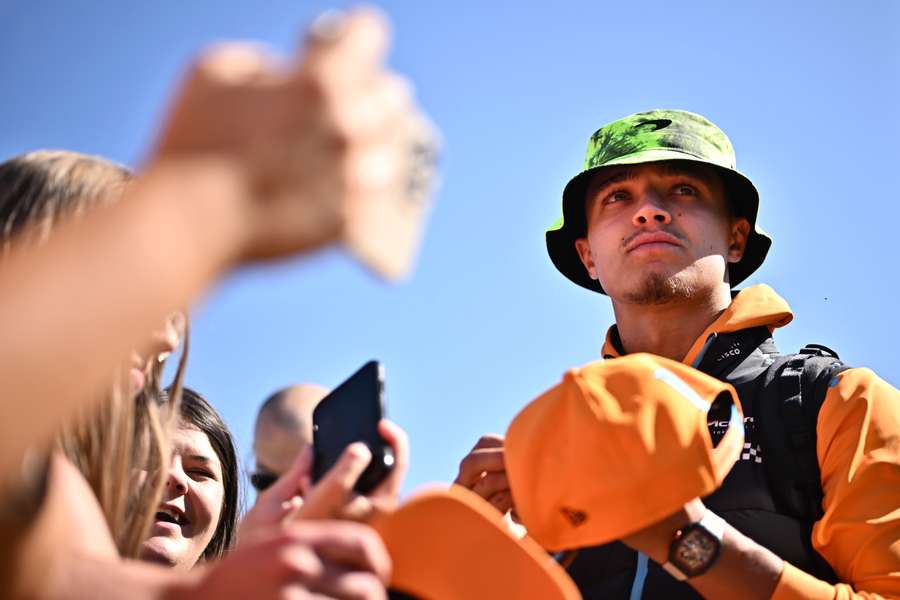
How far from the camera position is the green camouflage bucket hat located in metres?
4.14

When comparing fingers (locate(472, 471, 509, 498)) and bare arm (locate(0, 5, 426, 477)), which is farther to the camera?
fingers (locate(472, 471, 509, 498))

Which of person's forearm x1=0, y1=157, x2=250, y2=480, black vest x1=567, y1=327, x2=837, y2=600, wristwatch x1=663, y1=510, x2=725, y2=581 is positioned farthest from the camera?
black vest x1=567, y1=327, x2=837, y2=600

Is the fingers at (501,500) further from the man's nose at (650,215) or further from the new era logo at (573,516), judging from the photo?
the man's nose at (650,215)

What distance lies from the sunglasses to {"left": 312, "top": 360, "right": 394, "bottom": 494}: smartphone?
0.89 m

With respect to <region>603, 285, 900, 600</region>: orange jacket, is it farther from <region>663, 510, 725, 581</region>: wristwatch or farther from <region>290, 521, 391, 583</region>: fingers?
<region>290, 521, 391, 583</region>: fingers

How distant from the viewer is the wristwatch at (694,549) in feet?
8.56

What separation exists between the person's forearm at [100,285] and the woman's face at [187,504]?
2.81m

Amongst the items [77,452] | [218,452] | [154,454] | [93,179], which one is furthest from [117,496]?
[218,452]

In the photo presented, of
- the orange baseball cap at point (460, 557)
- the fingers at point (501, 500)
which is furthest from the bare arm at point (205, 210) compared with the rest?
the fingers at point (501, 500)

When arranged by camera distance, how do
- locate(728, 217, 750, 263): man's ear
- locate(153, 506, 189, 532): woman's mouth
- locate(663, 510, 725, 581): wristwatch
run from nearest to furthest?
locate(663, 510, 725, 581): wristwatch → locate(153, 506, 189, 532): woman's mouth → locate(728, 217, 750, 263): man's ear

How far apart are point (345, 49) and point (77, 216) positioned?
1006 mm

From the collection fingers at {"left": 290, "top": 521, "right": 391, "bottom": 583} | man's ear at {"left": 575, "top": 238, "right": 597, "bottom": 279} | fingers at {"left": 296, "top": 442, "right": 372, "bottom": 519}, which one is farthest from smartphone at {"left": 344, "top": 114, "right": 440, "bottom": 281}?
man's ear at {"left": 575, "top": 238, "right": 597, "bottom": 279}

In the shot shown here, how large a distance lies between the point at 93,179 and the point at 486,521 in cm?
113

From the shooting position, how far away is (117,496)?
6.51 feet
